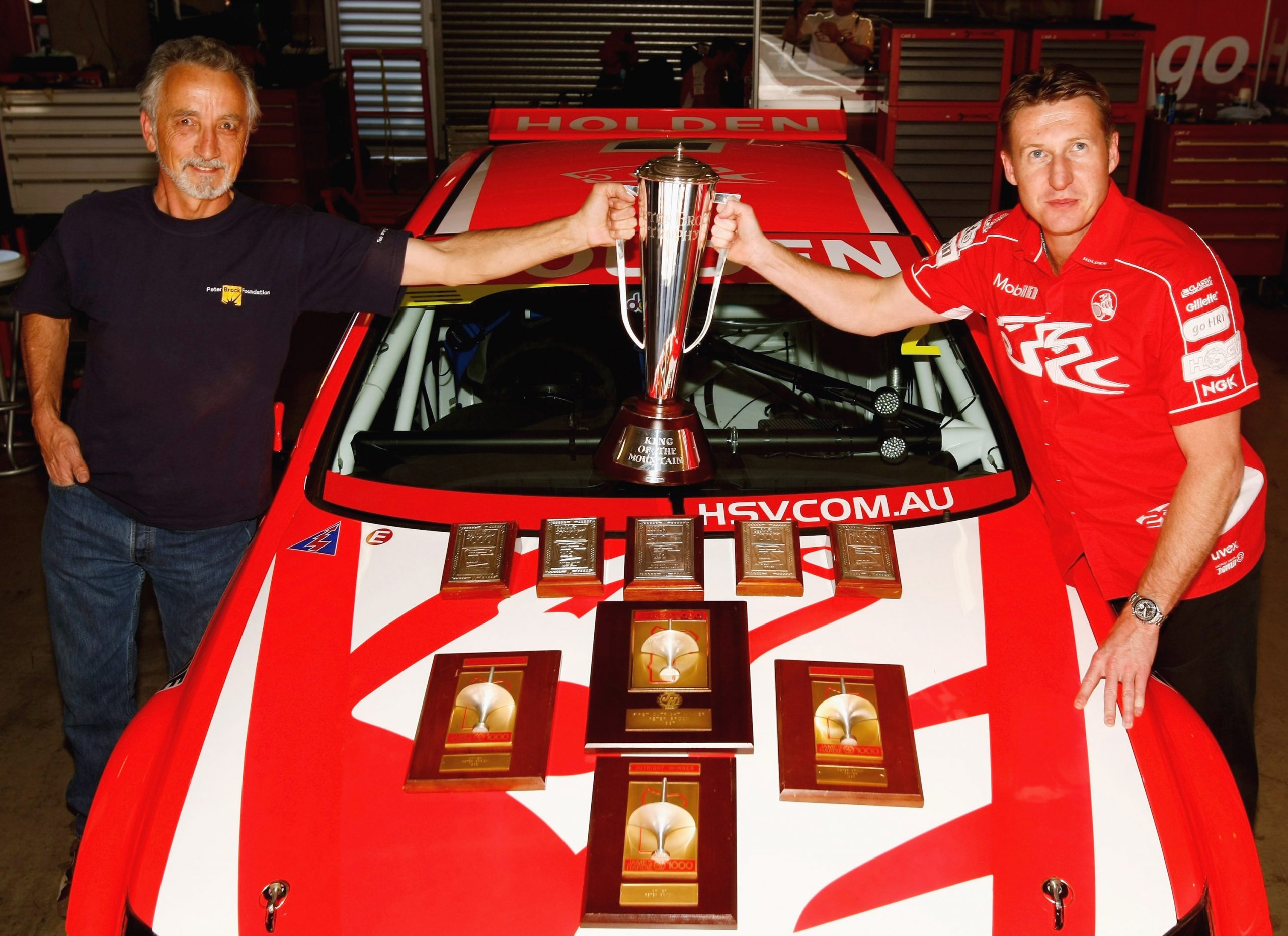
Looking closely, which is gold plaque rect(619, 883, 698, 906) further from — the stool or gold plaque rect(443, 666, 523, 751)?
the stool

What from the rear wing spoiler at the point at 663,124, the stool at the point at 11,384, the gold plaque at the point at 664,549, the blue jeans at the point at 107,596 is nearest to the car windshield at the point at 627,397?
the gold plaque at the point at 664,549

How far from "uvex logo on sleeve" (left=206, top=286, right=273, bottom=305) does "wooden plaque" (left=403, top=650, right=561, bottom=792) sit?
810mm

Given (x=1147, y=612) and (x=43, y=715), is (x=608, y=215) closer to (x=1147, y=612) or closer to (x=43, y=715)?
(x=1147, y=612)

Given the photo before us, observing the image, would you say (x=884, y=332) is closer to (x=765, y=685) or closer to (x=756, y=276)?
(x=756, y=276)

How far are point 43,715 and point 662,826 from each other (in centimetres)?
236

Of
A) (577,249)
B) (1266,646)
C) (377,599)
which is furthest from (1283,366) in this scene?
(377,599)

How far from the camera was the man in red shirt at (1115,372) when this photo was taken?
162cm

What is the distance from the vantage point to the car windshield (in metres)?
2.03

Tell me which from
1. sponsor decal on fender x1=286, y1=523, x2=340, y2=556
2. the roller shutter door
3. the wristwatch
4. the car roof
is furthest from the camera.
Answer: the roller shutter door

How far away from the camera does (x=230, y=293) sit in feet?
6.53

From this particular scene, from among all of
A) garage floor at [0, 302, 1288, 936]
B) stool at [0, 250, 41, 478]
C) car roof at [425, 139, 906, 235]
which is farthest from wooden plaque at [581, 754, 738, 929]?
stool at [0, 250, 41, 478]

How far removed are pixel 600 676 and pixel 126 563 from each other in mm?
1105

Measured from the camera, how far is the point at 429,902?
1283mm

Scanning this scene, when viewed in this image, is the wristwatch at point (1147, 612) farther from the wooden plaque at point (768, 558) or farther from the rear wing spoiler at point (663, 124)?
the rear wing spoiler at point (663, 124)
